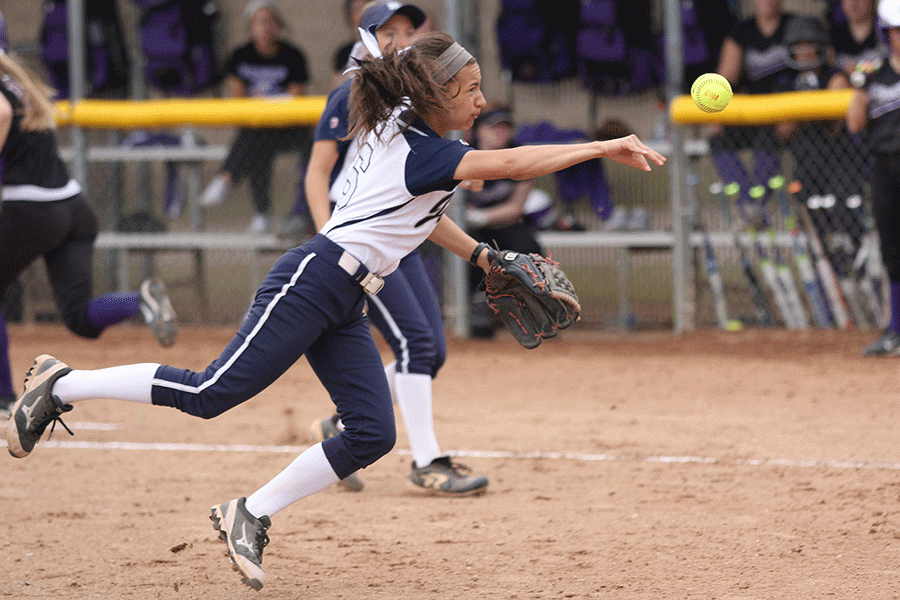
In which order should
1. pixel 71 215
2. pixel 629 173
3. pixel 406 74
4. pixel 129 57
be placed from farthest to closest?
pixel 129 57
pixel 629 173
pixel 71 215
pixel 406 74

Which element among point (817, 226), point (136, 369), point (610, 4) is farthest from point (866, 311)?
point (136, 369)

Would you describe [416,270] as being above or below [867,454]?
above

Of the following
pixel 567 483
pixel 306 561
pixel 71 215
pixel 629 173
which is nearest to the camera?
pixel 306 561

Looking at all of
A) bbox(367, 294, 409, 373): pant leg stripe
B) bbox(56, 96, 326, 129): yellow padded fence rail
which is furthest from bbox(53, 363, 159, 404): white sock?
bbox(56, 96, 326, 129): yellow padded fence rail

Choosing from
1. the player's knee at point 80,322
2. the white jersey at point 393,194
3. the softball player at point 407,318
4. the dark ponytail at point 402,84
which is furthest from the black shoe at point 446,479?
the player's knee at point 80,322

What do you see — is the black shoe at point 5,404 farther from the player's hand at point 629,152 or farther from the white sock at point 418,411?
the player's hand at point 629,152

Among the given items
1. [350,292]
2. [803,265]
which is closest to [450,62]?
[350,292]

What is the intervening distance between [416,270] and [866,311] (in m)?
4.98

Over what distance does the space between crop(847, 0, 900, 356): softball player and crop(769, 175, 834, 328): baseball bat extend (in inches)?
30.7

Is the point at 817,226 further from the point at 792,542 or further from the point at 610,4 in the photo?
the point at 792,542

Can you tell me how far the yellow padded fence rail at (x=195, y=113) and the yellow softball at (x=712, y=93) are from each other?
5.66 metres

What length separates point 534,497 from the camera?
465cm

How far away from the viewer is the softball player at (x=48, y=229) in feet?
19.3

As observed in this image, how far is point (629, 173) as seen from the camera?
9.40 m
